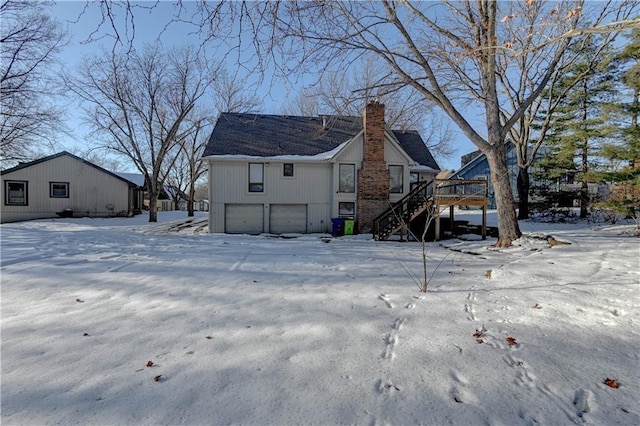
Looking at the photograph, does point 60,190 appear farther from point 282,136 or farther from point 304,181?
point 304,181

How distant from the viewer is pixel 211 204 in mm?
15234

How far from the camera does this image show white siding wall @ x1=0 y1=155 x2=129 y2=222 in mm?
20750

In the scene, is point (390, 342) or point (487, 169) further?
point (487, 169)

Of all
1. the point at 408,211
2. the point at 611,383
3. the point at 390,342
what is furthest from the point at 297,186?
the point at 611,383

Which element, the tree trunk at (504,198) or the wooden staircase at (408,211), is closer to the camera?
the tree trunk at (504,198)

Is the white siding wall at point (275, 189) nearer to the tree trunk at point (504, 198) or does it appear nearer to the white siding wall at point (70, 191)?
the tree trunk at point (504, 198)

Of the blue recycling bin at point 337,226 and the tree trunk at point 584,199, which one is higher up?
the tree trunk at point 584,199

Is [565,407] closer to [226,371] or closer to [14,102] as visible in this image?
[226,371]

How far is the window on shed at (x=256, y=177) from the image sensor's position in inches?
617

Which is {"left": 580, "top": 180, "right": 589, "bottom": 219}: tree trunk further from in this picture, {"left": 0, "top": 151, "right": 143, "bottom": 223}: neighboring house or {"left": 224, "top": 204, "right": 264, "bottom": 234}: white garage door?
{"left": 0, "top": 151, "right": 143, "bottom": 223}: neighboring house

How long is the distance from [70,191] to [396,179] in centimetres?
2248

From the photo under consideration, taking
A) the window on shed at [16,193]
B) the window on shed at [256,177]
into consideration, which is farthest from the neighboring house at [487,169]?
the window on shed at [16,193]

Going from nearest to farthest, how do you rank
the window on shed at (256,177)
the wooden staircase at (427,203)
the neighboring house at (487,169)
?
the wooden staircase at (427,203) → the window on shed at (256,177) → the neighboring house at (487,169)

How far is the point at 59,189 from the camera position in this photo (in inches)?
858
